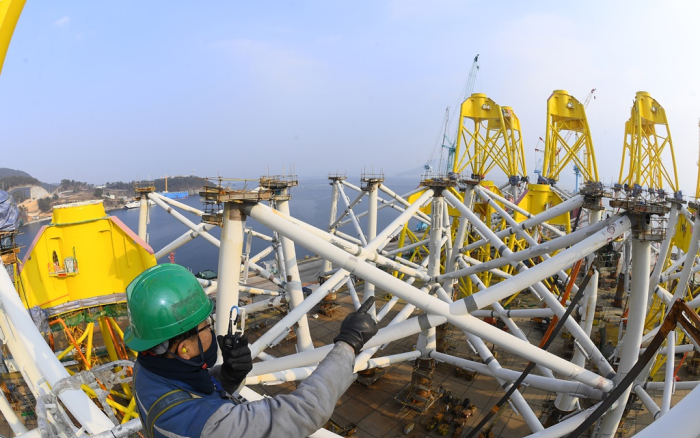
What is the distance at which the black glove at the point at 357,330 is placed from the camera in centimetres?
342

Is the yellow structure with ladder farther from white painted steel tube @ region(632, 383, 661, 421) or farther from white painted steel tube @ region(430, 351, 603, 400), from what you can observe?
white painted steel tube @ region(632, 383, 661, 421)

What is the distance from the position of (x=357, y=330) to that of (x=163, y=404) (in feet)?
5.57

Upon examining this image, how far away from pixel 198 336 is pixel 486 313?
19.0m

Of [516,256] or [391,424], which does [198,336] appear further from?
[391,424]

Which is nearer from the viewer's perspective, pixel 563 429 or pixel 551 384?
pixel 563 429

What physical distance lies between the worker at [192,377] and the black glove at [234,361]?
36cm

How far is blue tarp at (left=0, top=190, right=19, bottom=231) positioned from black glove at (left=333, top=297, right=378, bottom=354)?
→ 15677 millimetres

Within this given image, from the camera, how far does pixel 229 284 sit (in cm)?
937

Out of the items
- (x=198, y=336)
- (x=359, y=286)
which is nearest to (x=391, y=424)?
(x=198, y=336)

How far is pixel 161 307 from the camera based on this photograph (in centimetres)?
301

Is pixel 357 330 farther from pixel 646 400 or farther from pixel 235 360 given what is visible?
pixel 646 400

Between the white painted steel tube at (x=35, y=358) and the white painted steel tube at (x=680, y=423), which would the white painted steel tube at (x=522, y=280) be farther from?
the white painted steel tube at (x=35, y=358)

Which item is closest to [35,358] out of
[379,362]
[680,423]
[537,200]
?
[379,362]

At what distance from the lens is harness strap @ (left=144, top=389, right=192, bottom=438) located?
265cm
